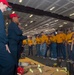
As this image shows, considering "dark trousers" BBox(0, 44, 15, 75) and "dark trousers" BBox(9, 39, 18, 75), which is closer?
"dark trousers" BBox(0, 44, 15, 75)

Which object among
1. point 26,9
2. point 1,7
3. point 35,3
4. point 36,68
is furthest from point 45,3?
point 1,7

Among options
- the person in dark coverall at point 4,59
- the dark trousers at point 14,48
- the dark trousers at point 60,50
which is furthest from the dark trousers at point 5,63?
the dark trousers at point 60,50

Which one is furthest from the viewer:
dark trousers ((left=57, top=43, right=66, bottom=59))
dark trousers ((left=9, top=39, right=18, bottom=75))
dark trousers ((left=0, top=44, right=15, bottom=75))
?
dark trousers ((left=57, top=43, right=66, bottom=59))

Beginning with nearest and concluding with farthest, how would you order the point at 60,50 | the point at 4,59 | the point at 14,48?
1. the point at 4,59
2. the point at 14,48
3. the point at 60,50

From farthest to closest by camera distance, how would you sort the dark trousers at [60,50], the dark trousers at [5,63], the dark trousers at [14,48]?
the dark trousers at [60,50]
the dark trousers at [14,48]
the dark trousers at [5,63]

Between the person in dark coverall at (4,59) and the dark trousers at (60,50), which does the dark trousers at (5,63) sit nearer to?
the person in dark coverall at (4,59)

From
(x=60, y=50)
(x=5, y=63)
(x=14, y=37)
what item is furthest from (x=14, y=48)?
(x=60, y=50)

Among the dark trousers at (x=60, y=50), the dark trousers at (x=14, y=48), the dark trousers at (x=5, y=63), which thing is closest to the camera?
the dark trousers at (x=5, y=63)

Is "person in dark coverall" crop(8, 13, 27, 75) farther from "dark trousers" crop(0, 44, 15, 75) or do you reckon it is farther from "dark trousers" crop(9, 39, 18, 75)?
"dark trousers" crop(0, 44, 15, 75)

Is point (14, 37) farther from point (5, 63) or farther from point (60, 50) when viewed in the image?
point (60, 50)

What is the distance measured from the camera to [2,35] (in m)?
2.74

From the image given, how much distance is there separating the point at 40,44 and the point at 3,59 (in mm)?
10460

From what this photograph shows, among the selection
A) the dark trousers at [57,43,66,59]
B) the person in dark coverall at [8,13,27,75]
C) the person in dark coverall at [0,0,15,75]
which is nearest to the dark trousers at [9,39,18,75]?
the person in dark coverall at [8,13,27,75]

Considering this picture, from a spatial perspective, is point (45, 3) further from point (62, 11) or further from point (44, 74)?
point (44, 74)
